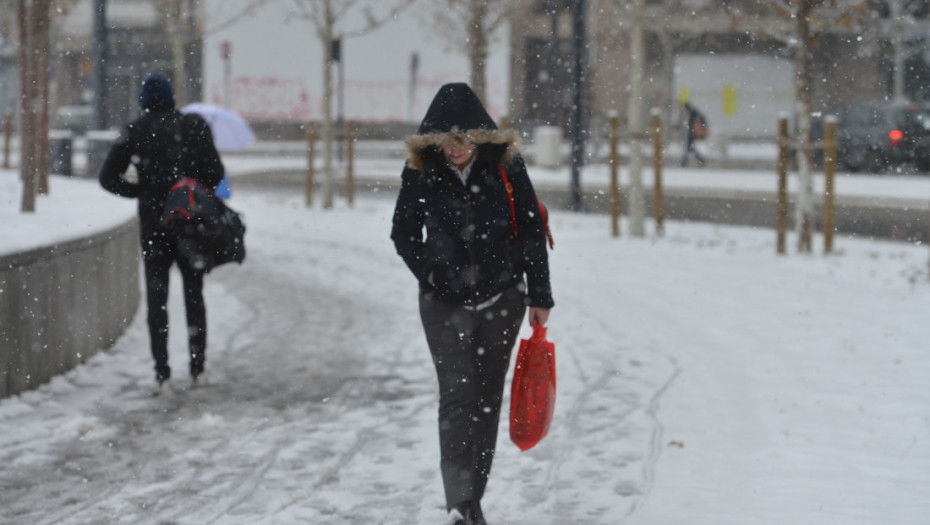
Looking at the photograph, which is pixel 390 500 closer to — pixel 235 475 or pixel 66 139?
pixel 235 475

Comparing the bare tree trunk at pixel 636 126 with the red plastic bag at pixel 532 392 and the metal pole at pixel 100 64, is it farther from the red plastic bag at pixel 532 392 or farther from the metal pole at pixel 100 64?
the red plastic bag at pixel 532 392

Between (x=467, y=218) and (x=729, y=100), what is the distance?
4236 centimetres

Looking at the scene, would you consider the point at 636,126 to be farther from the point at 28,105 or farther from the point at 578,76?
the point at 28,105


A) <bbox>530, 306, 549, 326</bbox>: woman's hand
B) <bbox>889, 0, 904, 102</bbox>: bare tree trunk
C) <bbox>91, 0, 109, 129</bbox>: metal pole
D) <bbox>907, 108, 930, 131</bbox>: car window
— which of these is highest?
<bbox>889, 0, 904, 102</bbox>: bare tree trunk

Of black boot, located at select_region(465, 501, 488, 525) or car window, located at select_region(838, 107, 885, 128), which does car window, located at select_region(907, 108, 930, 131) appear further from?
black boot, located at select_region(465, 501, 488, 525)

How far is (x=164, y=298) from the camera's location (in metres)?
7.17

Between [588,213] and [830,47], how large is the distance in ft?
109

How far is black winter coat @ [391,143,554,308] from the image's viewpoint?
15.2 feet

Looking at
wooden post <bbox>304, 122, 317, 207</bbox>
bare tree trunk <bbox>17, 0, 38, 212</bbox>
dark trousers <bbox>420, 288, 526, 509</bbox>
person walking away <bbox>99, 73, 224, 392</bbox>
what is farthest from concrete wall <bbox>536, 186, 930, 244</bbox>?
dark trousers <bbox>420, 288, 526, 509</bbox>

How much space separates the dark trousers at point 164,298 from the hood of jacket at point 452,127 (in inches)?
108

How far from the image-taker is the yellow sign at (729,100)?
147 feet

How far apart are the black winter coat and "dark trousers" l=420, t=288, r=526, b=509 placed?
0.07 m

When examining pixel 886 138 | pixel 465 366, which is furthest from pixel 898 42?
pixel 465 366

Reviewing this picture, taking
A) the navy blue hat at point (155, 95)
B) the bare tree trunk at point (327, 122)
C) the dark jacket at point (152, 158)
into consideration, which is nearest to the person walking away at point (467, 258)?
the dark jacket at point (152, 158)
